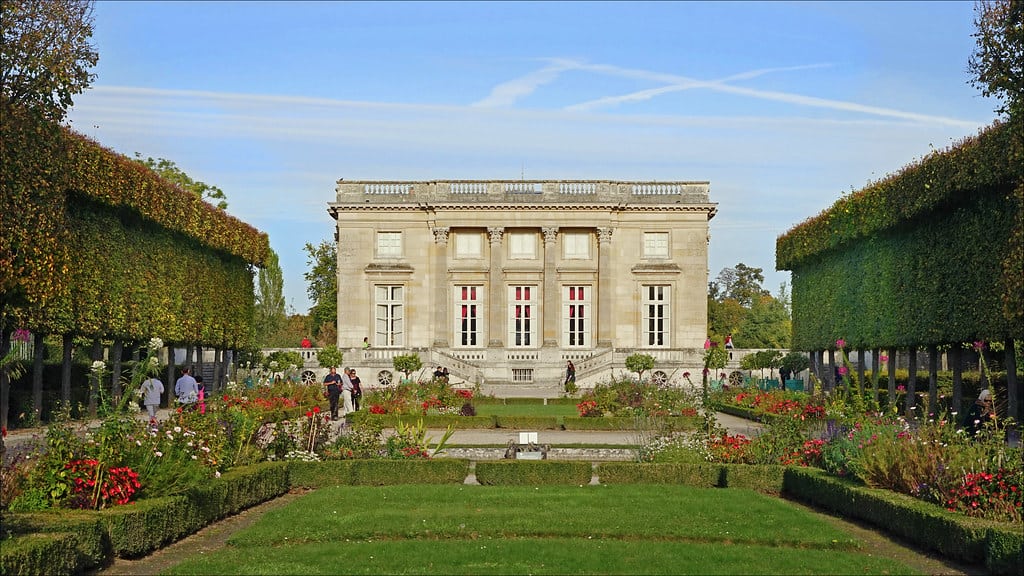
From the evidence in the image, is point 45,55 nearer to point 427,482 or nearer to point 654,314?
point 427,482

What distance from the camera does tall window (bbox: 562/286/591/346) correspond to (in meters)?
55.6

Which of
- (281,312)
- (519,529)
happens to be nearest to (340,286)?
(281,312)

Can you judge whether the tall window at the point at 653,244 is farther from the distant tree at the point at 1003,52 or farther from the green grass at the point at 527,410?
the distant tree at the point at 1003,52

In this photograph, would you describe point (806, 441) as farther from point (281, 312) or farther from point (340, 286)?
point (281, 312)

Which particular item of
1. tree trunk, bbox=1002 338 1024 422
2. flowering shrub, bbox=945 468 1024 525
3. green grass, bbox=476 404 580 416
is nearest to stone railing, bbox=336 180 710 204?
green grass, bbox=476 404 580 416

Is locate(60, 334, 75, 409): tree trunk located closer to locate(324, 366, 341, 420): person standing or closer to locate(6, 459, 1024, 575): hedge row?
locate(324, 366, 341, 420): person standing

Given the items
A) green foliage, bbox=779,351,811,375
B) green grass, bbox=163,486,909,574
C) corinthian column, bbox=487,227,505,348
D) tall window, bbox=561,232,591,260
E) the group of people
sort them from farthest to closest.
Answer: tall window, bbox=561,232,591,260, corinthian column, bbox=487,227,505,348, green foliage, bbox=779,351,811,375, the group of people, green grass, bbox=163,486,909,574

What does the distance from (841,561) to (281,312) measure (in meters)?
60.9

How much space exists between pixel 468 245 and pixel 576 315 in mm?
5895

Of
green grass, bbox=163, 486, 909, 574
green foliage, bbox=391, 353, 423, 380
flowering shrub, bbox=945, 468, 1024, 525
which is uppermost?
green foliage, bbox=391, 353, 423, 380

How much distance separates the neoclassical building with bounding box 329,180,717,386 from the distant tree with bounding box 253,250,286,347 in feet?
43.9

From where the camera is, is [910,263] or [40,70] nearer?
[40,70]

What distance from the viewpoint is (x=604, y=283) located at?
55.2m

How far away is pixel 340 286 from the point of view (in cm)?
5506
